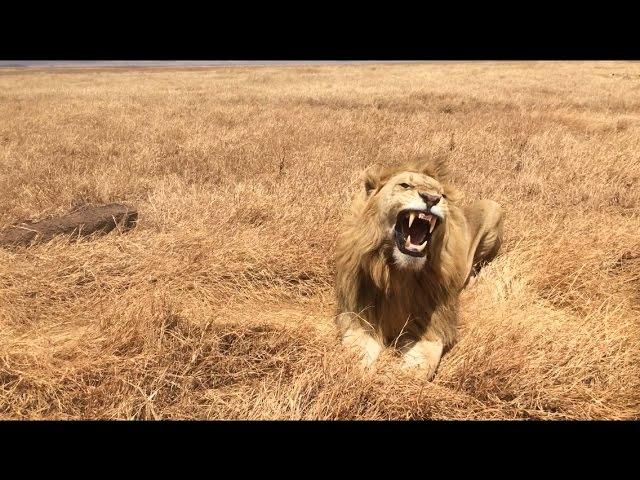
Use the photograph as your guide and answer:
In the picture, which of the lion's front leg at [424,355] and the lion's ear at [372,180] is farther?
the lion's ear at [372,180]

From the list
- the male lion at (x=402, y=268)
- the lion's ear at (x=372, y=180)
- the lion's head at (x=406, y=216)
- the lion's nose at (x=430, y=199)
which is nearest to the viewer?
the lion's nose at (x=430, y=199)

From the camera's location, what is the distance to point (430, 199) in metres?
2.96

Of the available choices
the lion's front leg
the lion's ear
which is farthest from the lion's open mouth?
the lion's front leg

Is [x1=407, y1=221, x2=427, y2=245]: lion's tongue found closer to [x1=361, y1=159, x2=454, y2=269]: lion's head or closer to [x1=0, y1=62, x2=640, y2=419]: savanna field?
[x1=361, y1=159, x2=454, y2=269]: lion's head

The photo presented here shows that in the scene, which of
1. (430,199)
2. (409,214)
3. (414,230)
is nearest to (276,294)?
(414,230)

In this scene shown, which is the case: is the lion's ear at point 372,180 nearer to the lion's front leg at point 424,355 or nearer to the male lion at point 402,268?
the male lion at point 402,268

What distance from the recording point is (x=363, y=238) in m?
3.42

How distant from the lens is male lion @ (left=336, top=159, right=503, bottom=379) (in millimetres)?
3203

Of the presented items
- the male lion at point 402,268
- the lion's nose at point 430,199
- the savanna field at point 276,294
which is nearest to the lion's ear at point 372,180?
the male lion at point 402,268

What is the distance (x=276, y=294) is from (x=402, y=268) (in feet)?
5.16

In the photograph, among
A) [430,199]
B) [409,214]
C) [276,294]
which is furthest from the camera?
[276,294]

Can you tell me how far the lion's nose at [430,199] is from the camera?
9.68ft

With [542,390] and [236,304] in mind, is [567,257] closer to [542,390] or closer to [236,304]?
[542,390]

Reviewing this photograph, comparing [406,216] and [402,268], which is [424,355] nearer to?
[402,268]
